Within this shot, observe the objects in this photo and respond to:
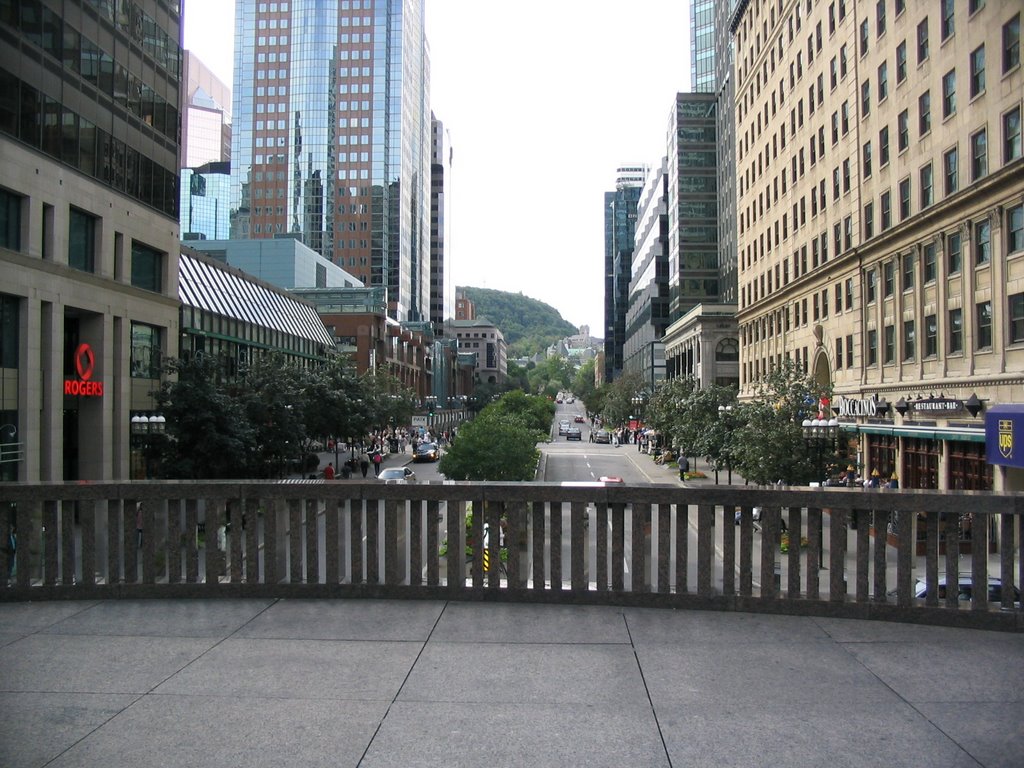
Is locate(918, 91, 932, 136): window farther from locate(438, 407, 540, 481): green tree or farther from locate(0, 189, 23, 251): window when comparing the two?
locate(0, 189, 23, 251): window

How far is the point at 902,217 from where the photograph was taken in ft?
125

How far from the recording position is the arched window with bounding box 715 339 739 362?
8919 cm

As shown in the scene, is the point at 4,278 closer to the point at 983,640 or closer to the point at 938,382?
the point at 983,640

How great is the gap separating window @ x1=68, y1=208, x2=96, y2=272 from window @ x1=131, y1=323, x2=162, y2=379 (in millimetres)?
4315

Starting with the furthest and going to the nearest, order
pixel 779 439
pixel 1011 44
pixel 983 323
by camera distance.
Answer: pixel 983 323, pixel 779 439, pixel 1011 44

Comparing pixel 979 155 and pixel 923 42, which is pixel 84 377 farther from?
pixel 923 42

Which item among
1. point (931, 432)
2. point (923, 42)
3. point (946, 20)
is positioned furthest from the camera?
point (923, 42)

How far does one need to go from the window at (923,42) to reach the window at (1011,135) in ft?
26.3

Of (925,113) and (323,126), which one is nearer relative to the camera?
(925,113)

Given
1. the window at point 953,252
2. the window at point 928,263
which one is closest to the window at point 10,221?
the window at point 953,252

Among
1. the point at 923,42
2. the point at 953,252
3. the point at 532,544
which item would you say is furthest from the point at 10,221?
the point at 923,42

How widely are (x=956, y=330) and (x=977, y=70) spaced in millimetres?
9995

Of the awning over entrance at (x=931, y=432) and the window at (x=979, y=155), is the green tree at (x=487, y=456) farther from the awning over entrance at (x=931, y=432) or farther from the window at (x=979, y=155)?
the window at (x=979, y=155)

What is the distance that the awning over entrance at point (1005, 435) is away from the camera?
1057 inches
